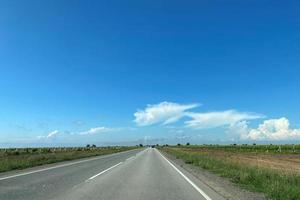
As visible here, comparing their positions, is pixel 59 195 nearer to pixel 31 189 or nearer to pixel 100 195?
pixel 100 195

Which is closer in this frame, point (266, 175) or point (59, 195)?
point (59, 195)

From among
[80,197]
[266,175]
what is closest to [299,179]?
[266,175]

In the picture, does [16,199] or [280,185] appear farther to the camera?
[280,185]

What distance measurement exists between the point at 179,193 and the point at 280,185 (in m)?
3.95

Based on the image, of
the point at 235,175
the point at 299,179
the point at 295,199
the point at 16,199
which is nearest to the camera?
the point at 16,199

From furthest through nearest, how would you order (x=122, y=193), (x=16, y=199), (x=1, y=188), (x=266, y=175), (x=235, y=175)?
(x=235, y=175) < (x=266, y=175) < (x=1, y=188) < (x=122, y=193) < (x=16, y=199)

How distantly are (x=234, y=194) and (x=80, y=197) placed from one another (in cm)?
516

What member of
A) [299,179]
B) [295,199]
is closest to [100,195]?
[295,199]

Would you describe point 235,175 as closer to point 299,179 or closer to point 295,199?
point 299,179

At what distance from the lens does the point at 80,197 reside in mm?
11500

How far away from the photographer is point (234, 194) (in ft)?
43.7

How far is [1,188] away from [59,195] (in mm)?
3074

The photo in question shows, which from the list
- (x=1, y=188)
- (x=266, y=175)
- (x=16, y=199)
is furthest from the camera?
(x=266, y=175)

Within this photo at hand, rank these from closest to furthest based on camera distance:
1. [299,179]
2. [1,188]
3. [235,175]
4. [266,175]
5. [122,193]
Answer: [122,193]
[1,188]
[299,179]
[266,175]
[235,175]
